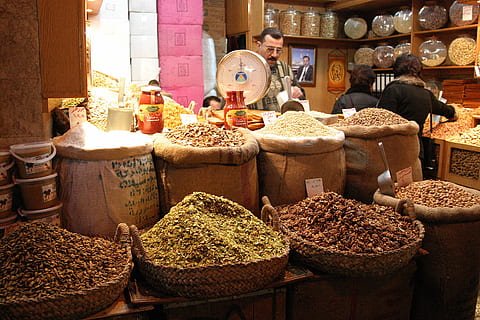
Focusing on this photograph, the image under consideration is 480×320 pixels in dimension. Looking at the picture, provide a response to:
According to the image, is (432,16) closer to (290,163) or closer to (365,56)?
(365,56)

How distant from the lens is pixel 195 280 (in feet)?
4.14

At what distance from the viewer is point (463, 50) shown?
4191 millimetres

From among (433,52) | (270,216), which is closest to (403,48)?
(433,52)

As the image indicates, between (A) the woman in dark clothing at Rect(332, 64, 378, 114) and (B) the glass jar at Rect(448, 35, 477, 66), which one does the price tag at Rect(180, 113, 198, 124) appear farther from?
(B) the glass jar at Rect(448, 35, 477, 66)

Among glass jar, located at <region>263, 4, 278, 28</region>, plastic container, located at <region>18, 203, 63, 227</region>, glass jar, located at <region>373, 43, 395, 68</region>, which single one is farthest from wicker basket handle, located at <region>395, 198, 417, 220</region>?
glass jar, located at <region>373, 43, 395, 68</region>

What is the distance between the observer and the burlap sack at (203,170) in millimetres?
1620

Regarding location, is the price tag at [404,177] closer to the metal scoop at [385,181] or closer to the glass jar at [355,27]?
the metal scoop at [385,181]

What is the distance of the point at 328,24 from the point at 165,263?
15.4 ft

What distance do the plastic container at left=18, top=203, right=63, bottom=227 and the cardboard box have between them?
9.61 ft

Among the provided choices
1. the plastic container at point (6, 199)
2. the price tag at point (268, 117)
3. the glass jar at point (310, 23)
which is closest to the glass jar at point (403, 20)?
the glass jar at point (310, 23)

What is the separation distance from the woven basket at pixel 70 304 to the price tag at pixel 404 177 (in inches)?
53.3

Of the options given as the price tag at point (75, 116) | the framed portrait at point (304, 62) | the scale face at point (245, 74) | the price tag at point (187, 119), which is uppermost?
the framed portrait at point (304, 62)

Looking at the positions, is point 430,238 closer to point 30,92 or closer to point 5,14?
point 30,92

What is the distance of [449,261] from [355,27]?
14.1 ft
